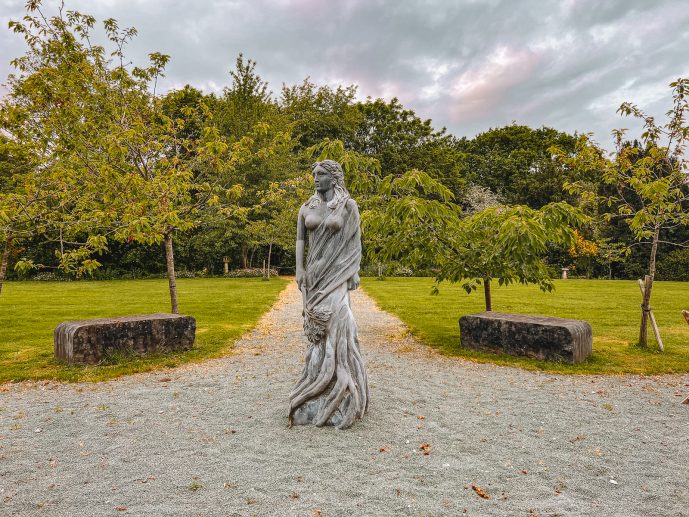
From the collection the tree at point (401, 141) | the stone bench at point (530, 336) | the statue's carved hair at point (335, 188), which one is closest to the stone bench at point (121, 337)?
the statue's carved hair at point (335, 188)

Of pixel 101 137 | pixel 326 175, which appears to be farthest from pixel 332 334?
pixel 101 137

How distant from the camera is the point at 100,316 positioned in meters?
13.5

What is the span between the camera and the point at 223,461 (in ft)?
13.9

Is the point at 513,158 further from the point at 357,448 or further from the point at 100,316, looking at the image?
the point at 357,448

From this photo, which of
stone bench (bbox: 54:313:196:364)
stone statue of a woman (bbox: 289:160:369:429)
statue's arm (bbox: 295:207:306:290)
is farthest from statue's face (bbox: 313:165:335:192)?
stone bench (bbox: 54:313:196:364)

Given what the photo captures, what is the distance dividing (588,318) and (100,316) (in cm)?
1436

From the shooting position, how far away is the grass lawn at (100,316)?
7.67 metres

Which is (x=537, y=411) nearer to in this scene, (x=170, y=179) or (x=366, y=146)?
(x=170, y=179)

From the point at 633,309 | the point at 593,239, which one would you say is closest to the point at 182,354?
the point at 633,309

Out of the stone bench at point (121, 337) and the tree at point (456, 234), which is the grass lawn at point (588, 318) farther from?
the stone bench at point (121, 337)

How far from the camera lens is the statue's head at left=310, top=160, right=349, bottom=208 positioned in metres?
5.20

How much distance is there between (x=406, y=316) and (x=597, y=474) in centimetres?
1022

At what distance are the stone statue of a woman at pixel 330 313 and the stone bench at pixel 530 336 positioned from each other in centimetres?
440

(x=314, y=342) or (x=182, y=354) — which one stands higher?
(x=314, y=342)
